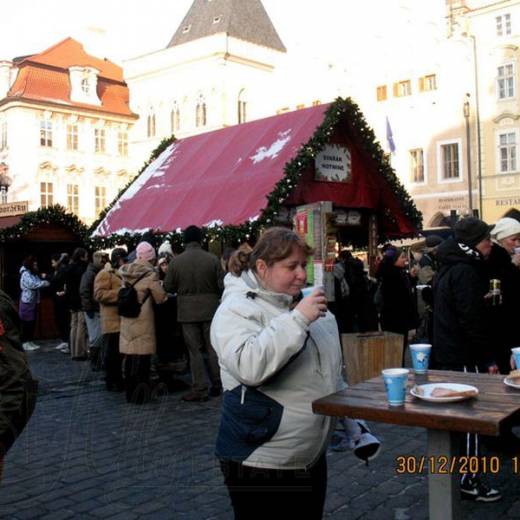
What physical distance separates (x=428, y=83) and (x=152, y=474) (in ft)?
101

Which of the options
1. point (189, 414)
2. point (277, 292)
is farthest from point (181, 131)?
point (277, 292)

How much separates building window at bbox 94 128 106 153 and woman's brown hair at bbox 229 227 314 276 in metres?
44.5

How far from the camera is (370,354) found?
6941 millimetres

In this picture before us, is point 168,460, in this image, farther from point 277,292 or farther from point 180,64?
point 180,64

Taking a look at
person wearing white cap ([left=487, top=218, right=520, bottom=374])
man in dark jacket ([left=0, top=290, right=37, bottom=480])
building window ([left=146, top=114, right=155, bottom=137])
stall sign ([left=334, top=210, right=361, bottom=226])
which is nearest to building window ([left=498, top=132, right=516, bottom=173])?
stall sign ([left=334, top=210, right=361, bottom=226])

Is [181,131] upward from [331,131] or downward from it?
upward

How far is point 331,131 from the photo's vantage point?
32.8 feet

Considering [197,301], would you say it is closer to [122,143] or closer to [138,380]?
[138,380]

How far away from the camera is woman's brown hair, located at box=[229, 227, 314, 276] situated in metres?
2.66

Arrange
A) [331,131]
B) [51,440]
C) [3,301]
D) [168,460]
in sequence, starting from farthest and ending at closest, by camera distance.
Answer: [331,131]
[51,440]
[168,460]
[3,301]

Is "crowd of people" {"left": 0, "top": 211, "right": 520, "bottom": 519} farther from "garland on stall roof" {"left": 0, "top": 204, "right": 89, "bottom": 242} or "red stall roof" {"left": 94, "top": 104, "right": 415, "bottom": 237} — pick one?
"garland on stall roof" {"left": 0, "top": 204, "right": 89, "bottom": 242}

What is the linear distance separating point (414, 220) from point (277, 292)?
9271mm

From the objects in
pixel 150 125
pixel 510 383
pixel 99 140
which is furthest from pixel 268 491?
pixel 99 140

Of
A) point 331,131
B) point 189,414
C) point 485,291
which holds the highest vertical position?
point 331,131
